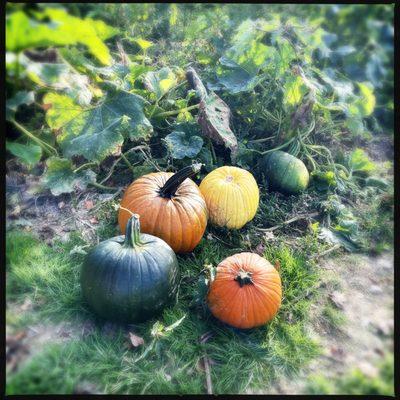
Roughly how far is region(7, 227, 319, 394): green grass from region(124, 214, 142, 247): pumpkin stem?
18.8 inches

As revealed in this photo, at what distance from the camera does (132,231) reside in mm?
2355

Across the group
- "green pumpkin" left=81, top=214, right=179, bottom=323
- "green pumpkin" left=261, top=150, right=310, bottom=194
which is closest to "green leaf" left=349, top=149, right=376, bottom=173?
"green pumpkin" left=261, top=150, right=310, bottom=194

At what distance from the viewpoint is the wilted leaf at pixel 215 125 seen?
3.26 m

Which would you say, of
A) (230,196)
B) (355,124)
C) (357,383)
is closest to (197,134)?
(230,196)

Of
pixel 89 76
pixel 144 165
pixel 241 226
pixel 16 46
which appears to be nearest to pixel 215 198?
pixel 241 226

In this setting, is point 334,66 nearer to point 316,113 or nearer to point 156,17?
point 316,113

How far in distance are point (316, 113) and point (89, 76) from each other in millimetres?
2021

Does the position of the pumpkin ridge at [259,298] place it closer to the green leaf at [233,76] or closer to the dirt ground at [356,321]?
the dirt ground at [356,321]

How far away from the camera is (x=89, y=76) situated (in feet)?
10.7

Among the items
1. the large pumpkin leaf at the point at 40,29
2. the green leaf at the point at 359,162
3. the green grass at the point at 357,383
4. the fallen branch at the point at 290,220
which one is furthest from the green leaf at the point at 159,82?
the green grass at the point at 357,383

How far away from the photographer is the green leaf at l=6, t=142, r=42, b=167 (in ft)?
9.69

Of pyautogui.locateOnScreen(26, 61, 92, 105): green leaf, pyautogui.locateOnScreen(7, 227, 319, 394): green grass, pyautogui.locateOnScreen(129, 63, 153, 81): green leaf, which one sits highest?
pyautogui.locateOnScreen(129, 63, 153, 81): green leaf

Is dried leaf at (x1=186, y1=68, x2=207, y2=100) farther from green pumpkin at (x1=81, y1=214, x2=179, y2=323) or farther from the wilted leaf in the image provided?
green pumpkin at (x1=81, y1=214, x2=179, y2=323)

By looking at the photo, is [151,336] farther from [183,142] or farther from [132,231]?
[183,142]
